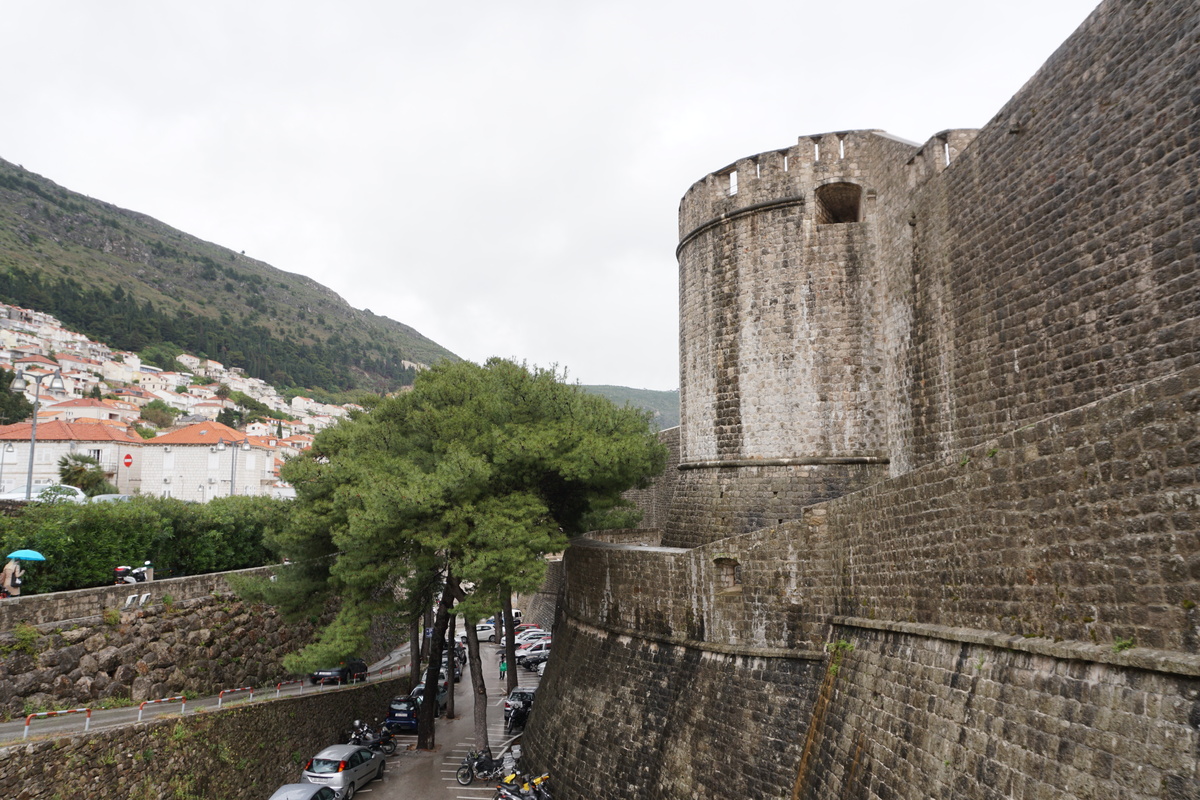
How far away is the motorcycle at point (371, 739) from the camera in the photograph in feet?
57.3

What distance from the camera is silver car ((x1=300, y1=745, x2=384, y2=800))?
1403cm

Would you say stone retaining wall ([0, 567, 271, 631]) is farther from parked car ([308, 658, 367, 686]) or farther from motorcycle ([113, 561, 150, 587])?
parked car ([308, 658, 367, 686])

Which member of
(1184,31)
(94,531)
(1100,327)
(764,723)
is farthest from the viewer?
(94,531)

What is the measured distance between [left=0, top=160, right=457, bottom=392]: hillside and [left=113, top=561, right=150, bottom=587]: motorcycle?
126 m

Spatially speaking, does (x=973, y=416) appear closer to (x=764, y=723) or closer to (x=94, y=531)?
(x=764, y=723)

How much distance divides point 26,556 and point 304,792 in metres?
8.95

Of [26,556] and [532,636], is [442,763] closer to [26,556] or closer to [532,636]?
[26,556]

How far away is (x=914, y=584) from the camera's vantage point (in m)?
7.39

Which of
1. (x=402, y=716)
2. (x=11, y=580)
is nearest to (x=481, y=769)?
(x=402, y=716)

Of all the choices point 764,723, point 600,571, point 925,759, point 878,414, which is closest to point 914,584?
point 925,759

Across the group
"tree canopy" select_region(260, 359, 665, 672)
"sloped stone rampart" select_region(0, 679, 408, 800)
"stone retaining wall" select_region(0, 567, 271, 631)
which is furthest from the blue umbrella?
"sloped stone rampart" select_region(0, 679, 408, 800)

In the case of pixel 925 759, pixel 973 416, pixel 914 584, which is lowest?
pixel 925 759

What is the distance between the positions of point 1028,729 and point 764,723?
5070 millimetres

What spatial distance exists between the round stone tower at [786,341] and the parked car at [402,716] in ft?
34.6
